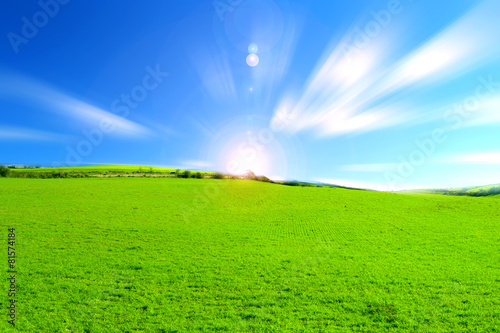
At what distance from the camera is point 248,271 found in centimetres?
1366

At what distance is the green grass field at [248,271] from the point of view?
31.9 ft

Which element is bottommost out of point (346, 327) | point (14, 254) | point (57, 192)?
point (346, 327)

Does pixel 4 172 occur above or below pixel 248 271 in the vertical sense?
above

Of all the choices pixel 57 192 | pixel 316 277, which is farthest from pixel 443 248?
pixel 57 192

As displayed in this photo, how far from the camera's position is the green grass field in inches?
382

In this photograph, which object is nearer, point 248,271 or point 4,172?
point 248,271

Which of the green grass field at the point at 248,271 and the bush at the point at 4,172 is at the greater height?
the bush at the point at 4,172

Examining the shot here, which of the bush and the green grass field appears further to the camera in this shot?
the bush

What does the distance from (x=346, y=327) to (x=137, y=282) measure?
10.4 metres

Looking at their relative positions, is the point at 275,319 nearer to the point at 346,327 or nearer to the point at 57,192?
the point at 346,327

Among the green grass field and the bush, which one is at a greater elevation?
the bush

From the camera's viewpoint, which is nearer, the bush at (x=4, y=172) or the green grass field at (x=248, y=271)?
the green grass field at (x=248, y=271)

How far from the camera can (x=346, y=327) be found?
9273 mm

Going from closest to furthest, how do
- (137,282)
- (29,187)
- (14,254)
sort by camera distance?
(137,282) → (14,254) → (29,187)
